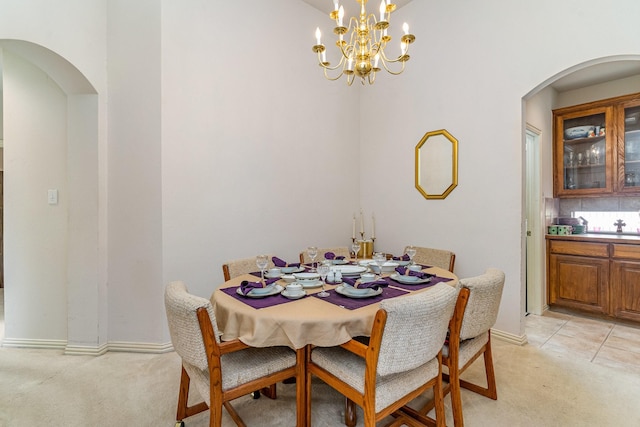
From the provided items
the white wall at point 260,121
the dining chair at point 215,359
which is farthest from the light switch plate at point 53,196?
the dining chair at point 215,359

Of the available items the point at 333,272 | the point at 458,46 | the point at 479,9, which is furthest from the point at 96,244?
the point at 479,9

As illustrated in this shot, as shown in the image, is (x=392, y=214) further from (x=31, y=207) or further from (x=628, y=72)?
(x=31, y=207)

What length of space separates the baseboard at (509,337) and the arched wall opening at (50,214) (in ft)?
11.2

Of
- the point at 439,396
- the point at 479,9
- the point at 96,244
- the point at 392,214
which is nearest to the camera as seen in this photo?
the point at 439,396

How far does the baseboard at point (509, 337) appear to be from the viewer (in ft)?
8.96

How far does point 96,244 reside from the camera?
8.34 ft

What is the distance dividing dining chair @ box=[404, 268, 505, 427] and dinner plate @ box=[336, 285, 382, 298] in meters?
0.41

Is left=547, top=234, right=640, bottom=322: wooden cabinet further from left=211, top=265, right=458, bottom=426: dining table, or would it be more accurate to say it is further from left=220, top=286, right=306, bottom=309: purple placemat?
left=220, top=286, right=306, bottom=309: purple placemat

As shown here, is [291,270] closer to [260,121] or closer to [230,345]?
[230,345]

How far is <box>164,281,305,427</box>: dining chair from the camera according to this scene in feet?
4.32

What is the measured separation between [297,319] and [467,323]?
0.90m

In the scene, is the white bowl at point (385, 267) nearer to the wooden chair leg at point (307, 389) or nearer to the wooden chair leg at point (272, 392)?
the wooden chair leg at point (307, 389)

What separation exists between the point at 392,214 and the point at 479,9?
7.12 ft

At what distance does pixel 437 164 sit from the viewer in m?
3.24
